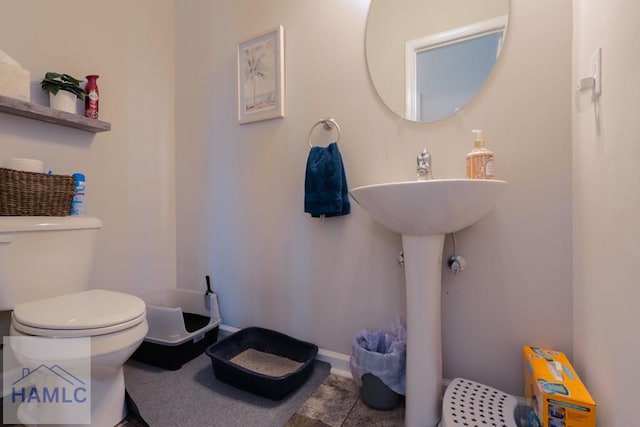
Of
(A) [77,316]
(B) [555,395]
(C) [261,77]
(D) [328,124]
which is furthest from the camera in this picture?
(C) [261,77]

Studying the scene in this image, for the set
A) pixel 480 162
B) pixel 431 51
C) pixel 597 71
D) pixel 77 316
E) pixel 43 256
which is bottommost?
pixel 77 316

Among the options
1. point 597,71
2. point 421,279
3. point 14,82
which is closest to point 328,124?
point 421,279

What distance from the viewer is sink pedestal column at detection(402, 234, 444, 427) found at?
96 cm

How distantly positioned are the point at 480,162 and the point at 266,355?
1336mm

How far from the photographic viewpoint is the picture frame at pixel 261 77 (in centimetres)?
149

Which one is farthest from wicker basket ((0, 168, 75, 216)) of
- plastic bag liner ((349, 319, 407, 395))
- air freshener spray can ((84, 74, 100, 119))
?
plastic bag liner ((349, 319, 407, 395))

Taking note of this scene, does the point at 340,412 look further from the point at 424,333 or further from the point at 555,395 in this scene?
the point at 555,395

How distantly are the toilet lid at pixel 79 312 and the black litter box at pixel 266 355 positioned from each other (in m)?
0.45

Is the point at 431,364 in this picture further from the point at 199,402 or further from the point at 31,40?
the point at 31,40

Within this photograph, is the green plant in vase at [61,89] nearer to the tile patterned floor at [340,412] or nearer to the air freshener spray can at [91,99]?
the air freshener spray can at [91,99]

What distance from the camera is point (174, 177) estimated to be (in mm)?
1916

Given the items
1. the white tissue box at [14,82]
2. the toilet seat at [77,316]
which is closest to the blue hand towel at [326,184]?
the toilet seat at [77,316]

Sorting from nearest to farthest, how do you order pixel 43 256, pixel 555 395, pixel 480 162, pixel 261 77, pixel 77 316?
pixel 555 395
pixel 77 316
pixel 480 162
pixel 43 256
pixel 261 77

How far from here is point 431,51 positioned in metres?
1.17
